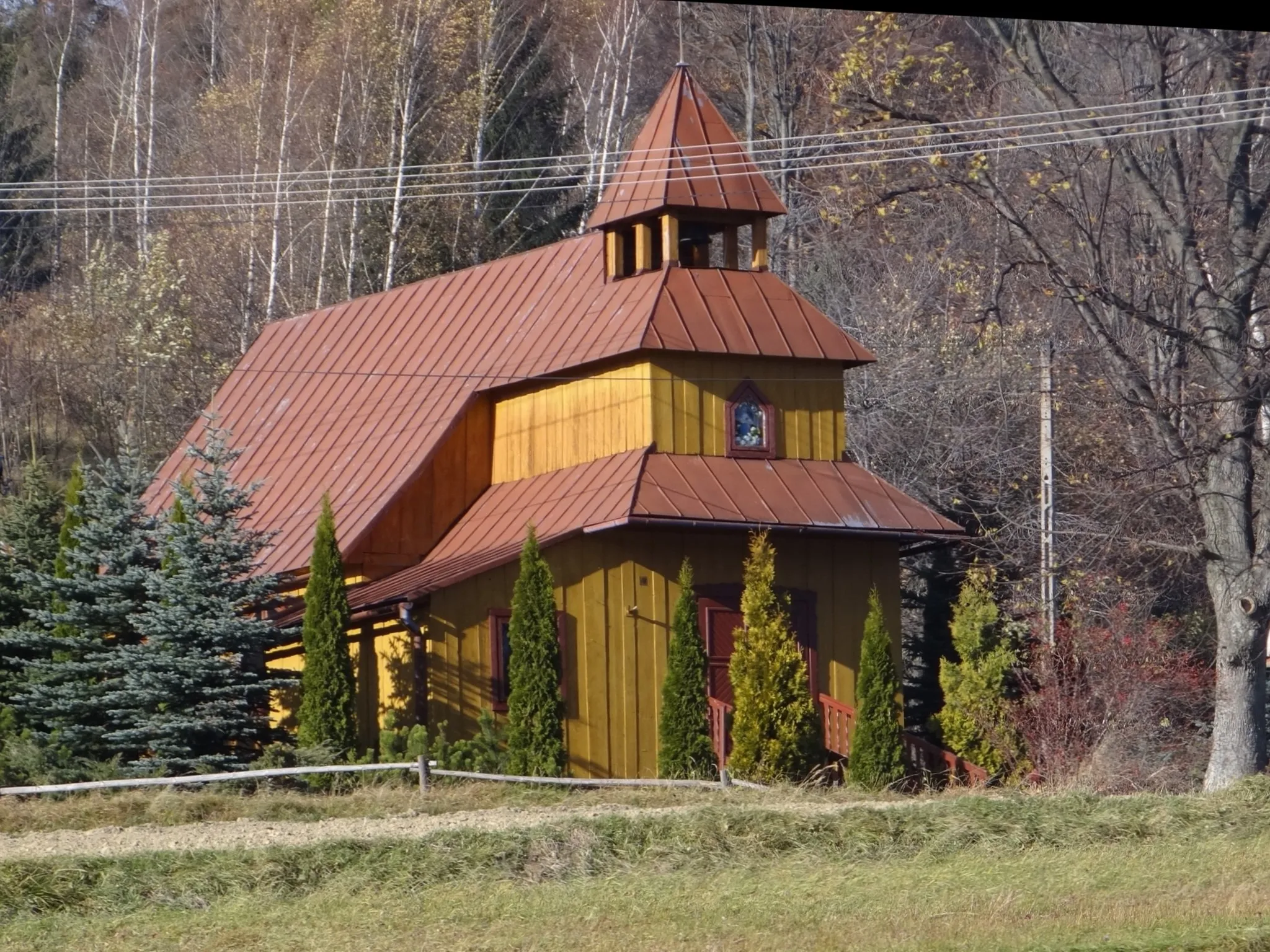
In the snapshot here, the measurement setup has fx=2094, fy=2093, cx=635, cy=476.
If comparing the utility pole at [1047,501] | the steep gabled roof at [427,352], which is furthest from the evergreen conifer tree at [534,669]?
the utility pole at [1047,501]

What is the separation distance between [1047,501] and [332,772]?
436 inches

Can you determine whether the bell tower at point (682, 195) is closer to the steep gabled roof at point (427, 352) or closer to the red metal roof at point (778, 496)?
the steep gabled roof at point (427, 352)

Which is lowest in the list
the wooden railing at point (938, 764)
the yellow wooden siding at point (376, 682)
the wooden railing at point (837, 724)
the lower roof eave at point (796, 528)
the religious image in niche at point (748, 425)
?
the wooden railing at point (938, 764)

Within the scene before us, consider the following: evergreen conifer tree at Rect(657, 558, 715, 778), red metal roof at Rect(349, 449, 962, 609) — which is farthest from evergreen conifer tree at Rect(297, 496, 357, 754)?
evergreen conifer tree at Rect(657, 558, 715, 778)

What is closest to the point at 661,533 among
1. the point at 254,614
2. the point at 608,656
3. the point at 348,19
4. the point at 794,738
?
the point at 608,656

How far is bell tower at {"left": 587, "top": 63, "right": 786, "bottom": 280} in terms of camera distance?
2816 centimetres

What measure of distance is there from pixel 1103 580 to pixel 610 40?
2742 centimetres

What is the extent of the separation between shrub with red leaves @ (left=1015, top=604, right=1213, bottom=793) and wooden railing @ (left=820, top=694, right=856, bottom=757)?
2500 millimetres

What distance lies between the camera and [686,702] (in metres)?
24.5

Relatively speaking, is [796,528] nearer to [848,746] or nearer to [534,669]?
[848,746]

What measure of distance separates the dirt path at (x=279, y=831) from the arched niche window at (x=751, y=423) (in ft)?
26.6

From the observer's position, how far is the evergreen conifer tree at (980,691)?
2738cm

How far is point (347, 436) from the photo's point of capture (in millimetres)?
30734

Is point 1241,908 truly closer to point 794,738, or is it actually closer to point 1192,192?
point 794,738
